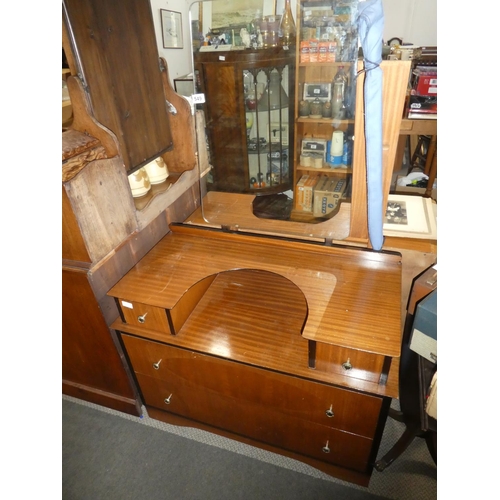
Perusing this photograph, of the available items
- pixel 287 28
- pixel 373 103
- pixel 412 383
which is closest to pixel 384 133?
pixel 373 103

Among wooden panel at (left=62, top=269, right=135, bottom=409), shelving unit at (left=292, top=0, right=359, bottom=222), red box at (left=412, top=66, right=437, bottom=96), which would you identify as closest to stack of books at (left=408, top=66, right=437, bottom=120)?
red box at (left=412, top=66, right=437, bottom=96)

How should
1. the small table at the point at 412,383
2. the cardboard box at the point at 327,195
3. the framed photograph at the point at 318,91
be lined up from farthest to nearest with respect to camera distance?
the framed photograph at the point at 318,91 → the cardboard box at the point at 327,195 → the small table at the point at 412,383

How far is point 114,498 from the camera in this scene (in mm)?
1205

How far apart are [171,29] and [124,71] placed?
1.76 meters

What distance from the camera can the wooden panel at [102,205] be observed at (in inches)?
35.4

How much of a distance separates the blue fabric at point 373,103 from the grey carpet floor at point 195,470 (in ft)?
2.81

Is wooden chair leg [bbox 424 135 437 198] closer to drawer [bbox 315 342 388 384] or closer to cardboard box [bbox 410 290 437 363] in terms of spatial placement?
cardboard box [bbox 410 290 437 363]

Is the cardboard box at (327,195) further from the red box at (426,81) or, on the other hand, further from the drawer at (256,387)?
the red box at (426,81)

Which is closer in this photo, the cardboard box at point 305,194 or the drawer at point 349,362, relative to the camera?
the drawer at point 349,362

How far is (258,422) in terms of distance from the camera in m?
1.18

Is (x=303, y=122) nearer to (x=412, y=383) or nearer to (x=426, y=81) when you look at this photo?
(x=426, y=81)

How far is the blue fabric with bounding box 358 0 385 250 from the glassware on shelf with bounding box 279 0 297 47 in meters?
1.16

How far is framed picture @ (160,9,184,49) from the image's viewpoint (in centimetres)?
235

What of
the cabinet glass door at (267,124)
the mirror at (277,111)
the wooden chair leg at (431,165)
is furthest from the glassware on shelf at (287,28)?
the wooden chair leg at (431,165)
